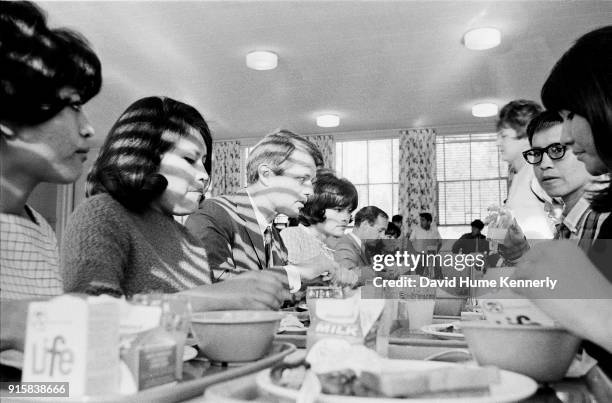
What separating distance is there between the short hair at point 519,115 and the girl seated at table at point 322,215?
1063 mm

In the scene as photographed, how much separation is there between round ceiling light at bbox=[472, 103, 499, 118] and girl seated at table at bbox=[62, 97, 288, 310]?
558 centimetres

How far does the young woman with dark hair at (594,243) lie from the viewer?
0.73 metres

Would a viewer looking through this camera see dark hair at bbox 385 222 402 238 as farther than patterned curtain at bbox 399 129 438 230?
No

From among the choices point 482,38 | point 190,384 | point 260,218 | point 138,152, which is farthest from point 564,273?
point 482,38

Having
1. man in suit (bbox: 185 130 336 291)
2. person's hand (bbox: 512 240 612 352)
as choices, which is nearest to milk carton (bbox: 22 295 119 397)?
person's hand (bbox: 512 240 612 352)

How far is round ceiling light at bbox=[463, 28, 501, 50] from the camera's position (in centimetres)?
Result: 441

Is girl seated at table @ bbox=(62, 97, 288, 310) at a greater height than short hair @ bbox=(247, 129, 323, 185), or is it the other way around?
short hair @ bbox=(247, 129, 323, 185)

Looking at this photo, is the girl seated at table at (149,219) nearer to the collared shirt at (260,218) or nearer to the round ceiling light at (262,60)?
the collared shirt at (260,218)

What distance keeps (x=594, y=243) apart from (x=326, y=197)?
85.7 inches

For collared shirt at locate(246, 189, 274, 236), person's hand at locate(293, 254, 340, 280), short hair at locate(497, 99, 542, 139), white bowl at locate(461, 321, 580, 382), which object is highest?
short hair at locate(497, 99, 542, 139)

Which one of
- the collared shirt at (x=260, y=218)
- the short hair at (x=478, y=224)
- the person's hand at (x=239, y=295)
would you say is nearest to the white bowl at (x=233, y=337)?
the person's hand at (x=239, y=295)

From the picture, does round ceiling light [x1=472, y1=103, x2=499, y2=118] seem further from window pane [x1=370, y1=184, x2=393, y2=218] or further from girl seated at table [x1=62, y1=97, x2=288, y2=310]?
girl seated at table [x1=62, y1=97, x2=288, y2=310]

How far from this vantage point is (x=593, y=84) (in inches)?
41.1

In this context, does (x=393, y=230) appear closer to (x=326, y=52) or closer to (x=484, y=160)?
(x=484, y=160)
